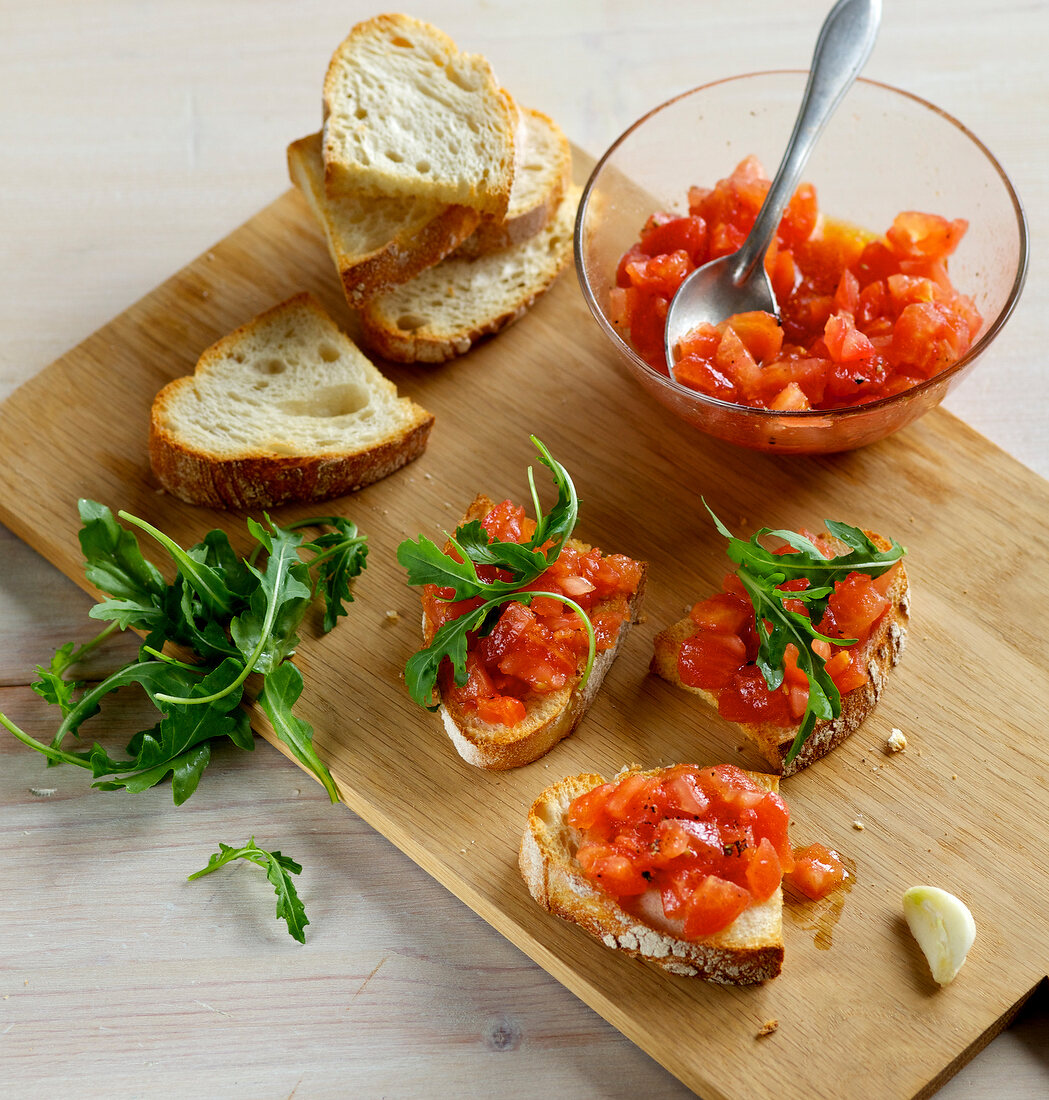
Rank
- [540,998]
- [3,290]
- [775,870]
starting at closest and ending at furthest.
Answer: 1. [775,870]
2. [540,998]
3. [3,290]

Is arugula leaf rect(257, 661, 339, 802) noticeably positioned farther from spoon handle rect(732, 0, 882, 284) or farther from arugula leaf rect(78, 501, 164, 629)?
spoon handle rect(732, 0, 882, 284)

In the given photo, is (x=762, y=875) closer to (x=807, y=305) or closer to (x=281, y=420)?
(x=807, y=305)

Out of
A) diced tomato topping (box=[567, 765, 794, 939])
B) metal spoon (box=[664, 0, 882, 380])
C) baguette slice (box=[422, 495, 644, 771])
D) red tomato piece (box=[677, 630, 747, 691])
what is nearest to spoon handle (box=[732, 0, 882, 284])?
metal spoon (box=[664, 0, 882, 380])

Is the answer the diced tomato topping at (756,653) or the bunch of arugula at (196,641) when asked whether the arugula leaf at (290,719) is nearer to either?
the bunch of arugula at (196,641)

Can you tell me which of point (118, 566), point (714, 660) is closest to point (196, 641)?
point (118, 566)

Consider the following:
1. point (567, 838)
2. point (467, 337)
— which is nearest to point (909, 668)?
point (567, 838)

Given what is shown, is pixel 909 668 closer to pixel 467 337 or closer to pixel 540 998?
pixel 540 998
